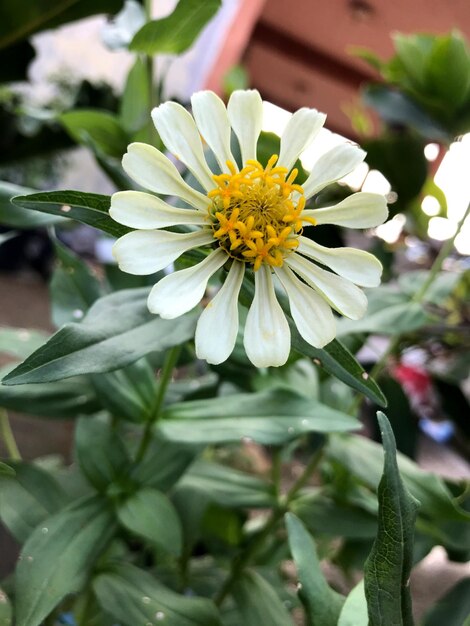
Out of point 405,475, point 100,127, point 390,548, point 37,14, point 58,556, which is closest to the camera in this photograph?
point 390,548

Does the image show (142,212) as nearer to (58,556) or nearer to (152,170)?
(152,170)

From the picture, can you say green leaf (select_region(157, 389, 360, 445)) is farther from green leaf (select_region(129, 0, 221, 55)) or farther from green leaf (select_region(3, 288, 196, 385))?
green leaf (select_region(129, 0, 221, 55))

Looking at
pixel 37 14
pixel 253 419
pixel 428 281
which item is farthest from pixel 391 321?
pixel 37 14

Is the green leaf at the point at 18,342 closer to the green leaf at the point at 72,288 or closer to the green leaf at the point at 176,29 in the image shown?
the green leaf at the point at 72,288

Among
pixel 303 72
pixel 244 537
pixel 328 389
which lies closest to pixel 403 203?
pixel 328 389

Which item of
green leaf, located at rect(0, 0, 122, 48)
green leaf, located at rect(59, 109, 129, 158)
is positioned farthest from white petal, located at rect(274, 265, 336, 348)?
green leaf, located at rect(0, 0, 122, 48)

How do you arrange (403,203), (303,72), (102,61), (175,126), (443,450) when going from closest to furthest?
(175,126)
(403,203)
(443,450)
(303,72)
(102,61)

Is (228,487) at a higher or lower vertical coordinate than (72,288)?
lower

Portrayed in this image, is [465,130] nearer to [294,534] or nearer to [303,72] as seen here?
[294,534]
